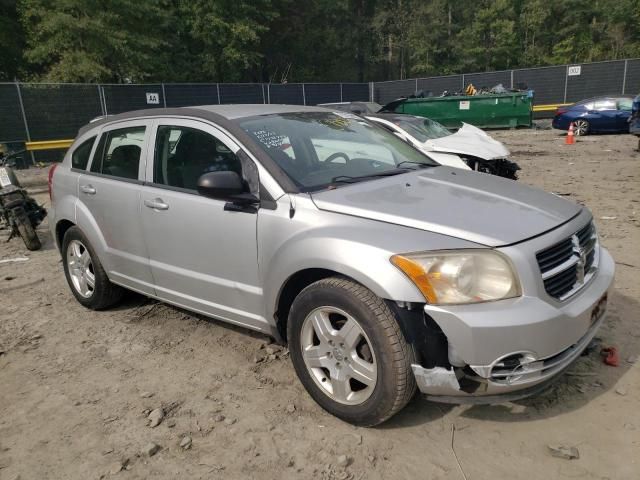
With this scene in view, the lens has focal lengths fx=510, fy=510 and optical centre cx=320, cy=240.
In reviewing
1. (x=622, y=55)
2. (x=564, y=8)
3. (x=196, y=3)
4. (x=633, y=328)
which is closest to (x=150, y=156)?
(x=633, y=328)

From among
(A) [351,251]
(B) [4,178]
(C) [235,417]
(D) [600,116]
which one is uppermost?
(A) [351,251]

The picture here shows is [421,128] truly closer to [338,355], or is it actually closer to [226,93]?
[338,355]

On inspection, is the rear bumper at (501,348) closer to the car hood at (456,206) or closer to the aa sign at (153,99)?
the car hood at (456,206)

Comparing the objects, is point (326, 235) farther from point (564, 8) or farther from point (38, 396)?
point (564, 8)

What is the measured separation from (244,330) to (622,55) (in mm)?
48505

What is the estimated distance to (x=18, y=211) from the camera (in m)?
6.71

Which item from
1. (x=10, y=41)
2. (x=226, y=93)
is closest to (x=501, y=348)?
(x=226, y=93)

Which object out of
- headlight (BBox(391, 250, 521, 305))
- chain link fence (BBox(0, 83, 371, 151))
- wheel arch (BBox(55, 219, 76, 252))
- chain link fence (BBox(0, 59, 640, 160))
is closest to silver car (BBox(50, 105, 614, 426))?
headlight (BBox(391, 250, 521, 305))

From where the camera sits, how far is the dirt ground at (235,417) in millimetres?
2518

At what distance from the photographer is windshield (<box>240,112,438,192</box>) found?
126 inches

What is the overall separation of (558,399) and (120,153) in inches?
140

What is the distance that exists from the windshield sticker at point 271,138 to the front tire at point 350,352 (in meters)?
1.03

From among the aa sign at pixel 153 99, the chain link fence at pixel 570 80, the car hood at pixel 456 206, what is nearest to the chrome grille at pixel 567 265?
the car hood at pixel 456 206

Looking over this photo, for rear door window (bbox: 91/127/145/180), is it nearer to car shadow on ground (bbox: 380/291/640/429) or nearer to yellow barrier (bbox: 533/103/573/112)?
car shadow on ground (bbox: 380/291/640/429)
